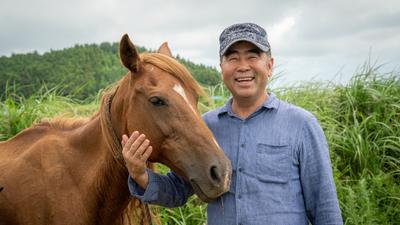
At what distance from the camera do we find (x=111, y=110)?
8.46 ft

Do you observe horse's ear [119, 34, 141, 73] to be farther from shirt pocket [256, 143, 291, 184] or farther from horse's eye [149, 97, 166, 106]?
shirt pocket [256, 143, 291, 184]

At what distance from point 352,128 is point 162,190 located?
404cm

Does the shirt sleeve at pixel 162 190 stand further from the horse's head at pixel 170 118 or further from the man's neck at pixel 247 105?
the man's neck at pixel 247 105

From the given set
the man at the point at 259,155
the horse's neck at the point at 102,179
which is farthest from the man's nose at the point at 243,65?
the horse's neck at the point at 102,179

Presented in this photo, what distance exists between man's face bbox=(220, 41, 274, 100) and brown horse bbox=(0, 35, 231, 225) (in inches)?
9.7

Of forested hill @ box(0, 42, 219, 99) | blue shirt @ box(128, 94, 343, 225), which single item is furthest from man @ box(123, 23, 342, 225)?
forested hill @ box(0, 42, 219, 99)

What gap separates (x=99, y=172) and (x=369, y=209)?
2.82 metres

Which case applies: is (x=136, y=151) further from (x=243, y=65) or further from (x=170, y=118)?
(x=243, y=65)

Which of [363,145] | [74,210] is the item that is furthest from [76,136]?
[363,145]

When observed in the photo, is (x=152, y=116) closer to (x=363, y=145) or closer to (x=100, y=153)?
(x=100, y=153)

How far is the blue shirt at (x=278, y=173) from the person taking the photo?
2.18m

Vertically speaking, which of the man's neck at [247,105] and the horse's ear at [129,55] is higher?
the horse's ear at [129,55]

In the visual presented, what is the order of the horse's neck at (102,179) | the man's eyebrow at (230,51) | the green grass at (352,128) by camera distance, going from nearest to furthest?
the man's eyebrow at (230,51) < the horse's neck at (102,179) < the green grass at (352,128)

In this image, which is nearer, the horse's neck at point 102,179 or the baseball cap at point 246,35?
the baseball cap at point 246,35
